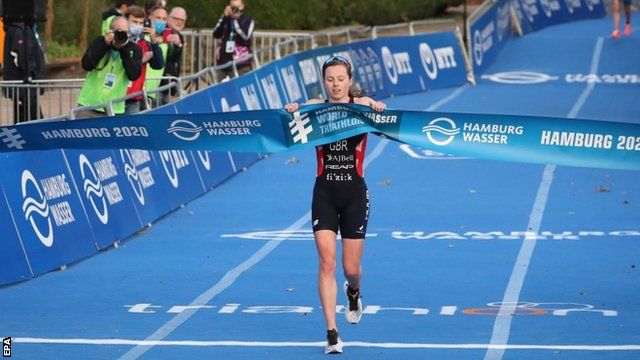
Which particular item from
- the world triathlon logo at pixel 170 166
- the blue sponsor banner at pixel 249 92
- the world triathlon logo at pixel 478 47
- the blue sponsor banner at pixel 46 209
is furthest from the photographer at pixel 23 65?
the world triathlon logo at pixel 478 47

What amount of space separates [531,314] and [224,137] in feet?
9.41

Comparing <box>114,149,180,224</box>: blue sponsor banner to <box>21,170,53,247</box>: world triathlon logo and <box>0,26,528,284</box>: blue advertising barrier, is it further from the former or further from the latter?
<box>21,170,53,247</box>: world triathlon logo

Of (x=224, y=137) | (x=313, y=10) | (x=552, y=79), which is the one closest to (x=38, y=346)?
(x=224, y=137)

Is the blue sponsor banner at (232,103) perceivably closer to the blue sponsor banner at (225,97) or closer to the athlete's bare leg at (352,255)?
the blue sponsor banner at (225,97)

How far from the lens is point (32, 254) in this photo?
1345cm

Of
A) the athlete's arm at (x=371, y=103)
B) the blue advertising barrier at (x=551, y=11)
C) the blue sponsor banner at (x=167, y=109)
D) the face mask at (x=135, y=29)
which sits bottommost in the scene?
the blue advertising barrier at (x=551, y=11)

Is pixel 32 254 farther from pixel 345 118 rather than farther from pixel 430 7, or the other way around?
pixel 430 7

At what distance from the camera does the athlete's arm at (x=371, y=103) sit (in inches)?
425

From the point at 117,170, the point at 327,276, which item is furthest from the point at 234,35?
the point at 327,276

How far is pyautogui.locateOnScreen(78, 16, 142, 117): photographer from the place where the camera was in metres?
16.8

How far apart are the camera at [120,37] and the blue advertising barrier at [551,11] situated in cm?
3083

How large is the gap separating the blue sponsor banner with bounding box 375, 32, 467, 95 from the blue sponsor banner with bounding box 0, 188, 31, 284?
2097 centimetres

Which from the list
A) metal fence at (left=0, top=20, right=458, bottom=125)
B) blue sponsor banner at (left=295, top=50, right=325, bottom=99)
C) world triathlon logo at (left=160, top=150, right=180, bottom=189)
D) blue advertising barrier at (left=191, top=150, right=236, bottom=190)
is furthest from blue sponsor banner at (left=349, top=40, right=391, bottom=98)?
world triathlon logo at (left=160, top=150, right=180, bottom=189)

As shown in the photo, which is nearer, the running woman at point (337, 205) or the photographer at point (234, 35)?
the running woman at point (337, 205)
